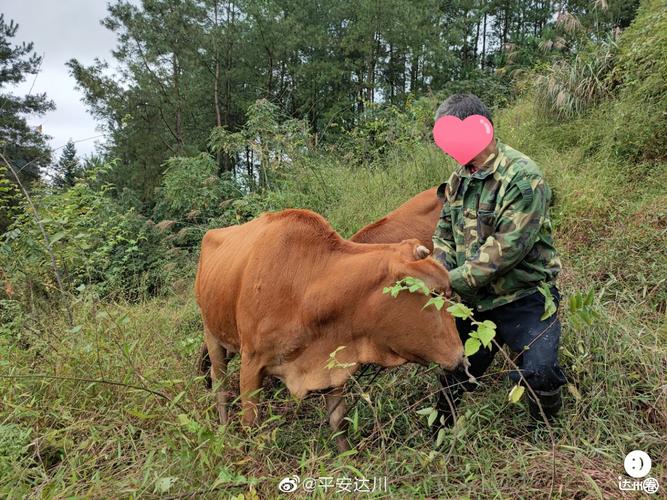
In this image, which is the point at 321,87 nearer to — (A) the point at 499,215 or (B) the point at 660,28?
(B) the point at 660,28

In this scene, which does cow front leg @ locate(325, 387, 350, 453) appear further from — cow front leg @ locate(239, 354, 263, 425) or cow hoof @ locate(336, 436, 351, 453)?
cow front leg @ locate(239, 354, 263, 425)

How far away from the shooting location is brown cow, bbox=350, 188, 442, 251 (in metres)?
3.22

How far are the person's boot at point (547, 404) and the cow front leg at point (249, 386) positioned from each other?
→ 1.41 m

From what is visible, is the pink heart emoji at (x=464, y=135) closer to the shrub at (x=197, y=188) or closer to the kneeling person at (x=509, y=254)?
the kneeling person at (x=509, y=254)

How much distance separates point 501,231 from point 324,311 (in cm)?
94

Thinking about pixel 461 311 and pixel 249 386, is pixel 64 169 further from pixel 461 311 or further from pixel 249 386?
pixel 461 311

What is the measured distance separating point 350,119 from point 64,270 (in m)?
17.2

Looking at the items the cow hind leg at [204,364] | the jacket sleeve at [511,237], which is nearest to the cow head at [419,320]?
the jacket sleeve at [511,237]

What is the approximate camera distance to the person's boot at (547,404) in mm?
2281

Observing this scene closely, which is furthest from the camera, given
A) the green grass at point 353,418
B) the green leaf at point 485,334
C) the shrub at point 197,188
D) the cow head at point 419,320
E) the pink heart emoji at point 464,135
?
the shrub at point 197,188

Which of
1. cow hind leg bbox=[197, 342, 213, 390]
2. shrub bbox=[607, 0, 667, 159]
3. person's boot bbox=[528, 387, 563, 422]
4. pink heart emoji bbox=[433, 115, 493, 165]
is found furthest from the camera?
shrub bbox=[607, 0, 667, 159]

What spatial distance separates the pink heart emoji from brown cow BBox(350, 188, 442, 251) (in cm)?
70

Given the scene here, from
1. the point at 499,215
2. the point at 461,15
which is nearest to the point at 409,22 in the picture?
the point at 461,15

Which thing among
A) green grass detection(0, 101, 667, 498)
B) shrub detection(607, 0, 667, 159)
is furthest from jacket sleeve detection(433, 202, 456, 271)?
shrub detection(607, 0, 667, 159)
